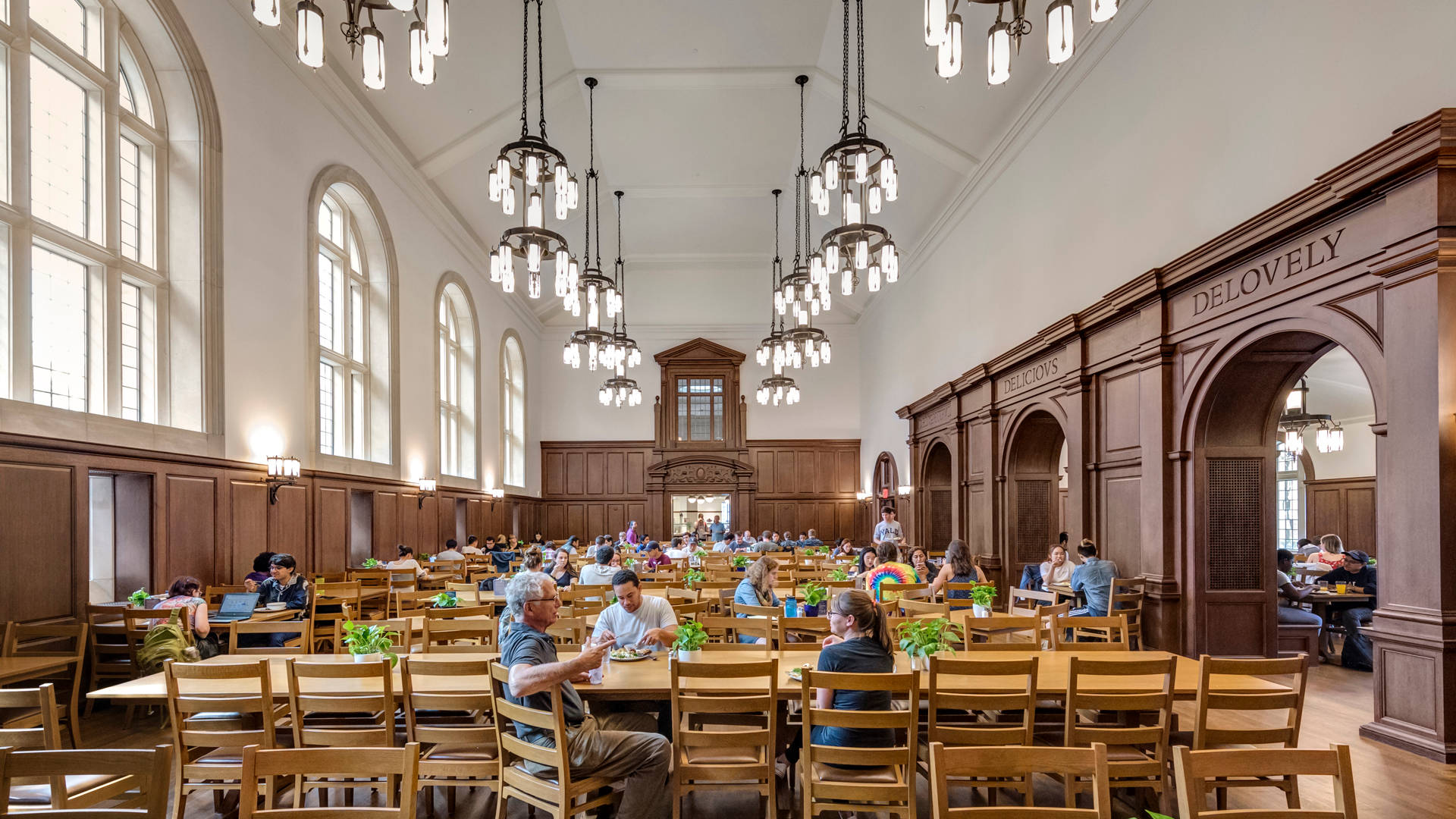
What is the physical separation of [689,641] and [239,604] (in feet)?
15.6

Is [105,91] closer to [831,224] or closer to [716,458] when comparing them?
[831,224]

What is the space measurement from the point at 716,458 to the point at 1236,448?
18.9 metres

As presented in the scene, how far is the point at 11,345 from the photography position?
23.8ft

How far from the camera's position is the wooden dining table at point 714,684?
15.1ft

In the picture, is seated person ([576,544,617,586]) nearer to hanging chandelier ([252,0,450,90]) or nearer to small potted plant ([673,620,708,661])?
small potted plant ([673,620,708,661])

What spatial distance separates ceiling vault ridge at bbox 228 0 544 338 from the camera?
1101cm

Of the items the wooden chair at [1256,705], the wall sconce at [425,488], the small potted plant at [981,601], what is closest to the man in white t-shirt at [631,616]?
the small potted plant at [981,601]

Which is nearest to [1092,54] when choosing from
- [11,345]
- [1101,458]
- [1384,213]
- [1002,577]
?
[1101,458]

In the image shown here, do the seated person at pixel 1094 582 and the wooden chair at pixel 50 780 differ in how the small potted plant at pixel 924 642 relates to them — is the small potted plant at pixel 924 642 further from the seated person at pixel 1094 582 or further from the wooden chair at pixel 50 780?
the seated person at pixel 1094 582

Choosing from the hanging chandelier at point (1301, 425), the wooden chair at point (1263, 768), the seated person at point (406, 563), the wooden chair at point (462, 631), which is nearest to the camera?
the wooden chair at point (1263, 768)

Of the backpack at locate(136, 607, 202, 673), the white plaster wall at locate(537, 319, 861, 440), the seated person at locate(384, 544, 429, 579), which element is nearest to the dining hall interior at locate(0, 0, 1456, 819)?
the backpack at locate(136, 607, 202, 673)

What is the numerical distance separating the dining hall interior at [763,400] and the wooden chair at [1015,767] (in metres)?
0.02

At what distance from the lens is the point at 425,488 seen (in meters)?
16.3

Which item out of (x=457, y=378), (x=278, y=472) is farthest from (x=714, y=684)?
(x=457, y=378)
